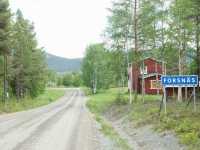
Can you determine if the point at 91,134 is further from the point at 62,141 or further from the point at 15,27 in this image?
the point at 15,27

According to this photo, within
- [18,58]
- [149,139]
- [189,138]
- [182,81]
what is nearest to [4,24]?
[18,58]

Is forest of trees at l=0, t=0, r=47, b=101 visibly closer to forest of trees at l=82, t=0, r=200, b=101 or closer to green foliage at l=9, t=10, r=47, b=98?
green foliage at l=9, t=10, r=47, b=98

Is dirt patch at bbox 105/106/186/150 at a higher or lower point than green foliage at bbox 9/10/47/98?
lower

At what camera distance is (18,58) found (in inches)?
2559

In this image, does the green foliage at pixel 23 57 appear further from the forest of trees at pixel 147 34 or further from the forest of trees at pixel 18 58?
the forest of trees at pixel 147 34

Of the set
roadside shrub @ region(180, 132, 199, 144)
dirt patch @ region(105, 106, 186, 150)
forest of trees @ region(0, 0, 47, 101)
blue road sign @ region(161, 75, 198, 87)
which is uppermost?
forest of trees @ region(0, 0, 47, 101)

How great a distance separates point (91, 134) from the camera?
920 inches

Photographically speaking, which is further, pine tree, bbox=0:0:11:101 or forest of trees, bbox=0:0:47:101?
forest of trees, bbox=0:0:47:101

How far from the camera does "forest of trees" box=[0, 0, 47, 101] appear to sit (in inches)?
2146

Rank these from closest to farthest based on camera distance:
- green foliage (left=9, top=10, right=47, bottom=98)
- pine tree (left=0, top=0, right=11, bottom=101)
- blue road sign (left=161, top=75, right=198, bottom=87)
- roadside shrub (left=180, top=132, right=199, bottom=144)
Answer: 1. roadside shrub (left=180, top=132, right=199, bottom=144)
2. blue road sign (left=161, top=75, right=198, bottom=87)
3. pine tree (left=0, top=0, right=11, bottom=101)
4. green foliage (left=9, top=10, right=47, bottom=98)

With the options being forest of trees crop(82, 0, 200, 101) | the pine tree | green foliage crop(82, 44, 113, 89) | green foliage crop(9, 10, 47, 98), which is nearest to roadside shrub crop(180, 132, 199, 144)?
forest of trees crop(82, 0, 200, 101)

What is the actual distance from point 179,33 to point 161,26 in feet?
15.3

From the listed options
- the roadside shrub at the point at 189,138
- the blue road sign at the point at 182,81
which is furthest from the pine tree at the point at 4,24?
the roadside shrub at the point at 189,138

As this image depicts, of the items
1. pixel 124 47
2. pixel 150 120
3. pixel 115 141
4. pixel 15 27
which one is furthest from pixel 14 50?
pixel 115 141
